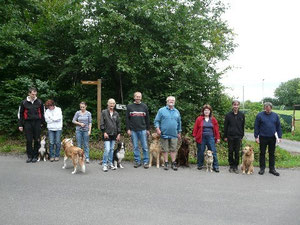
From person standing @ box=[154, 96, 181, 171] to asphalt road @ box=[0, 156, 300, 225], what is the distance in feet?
2.06

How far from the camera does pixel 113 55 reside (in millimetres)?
10547

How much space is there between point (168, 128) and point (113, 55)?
4846 millimetres

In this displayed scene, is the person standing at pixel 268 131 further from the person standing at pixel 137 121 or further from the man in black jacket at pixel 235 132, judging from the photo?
the person standing at pixel 137 121

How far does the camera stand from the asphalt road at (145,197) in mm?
3961

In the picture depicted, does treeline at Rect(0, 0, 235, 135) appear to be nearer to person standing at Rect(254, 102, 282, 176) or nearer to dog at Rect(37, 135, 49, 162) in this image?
dog at Rect(37, 135, 49, 162)

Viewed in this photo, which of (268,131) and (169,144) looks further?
(169,144)

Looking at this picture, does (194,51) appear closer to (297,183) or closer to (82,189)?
(297,183)

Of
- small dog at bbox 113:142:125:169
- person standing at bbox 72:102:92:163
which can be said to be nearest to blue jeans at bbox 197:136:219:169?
small dog at bbox 113:142:125:169

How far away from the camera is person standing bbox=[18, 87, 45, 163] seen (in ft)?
24.8

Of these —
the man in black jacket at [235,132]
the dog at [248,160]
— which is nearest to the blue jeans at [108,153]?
the man in black jacket at [235,132]

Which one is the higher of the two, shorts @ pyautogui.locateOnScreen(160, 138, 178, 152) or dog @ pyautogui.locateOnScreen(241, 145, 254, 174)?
shorts @ pyautogui.locateOnScreen(160, 138, 178, 152)

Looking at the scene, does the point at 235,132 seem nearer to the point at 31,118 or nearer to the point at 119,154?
the point at 119,154

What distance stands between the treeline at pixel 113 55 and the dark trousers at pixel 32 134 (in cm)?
327

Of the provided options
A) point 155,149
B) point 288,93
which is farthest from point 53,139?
point 288,93
